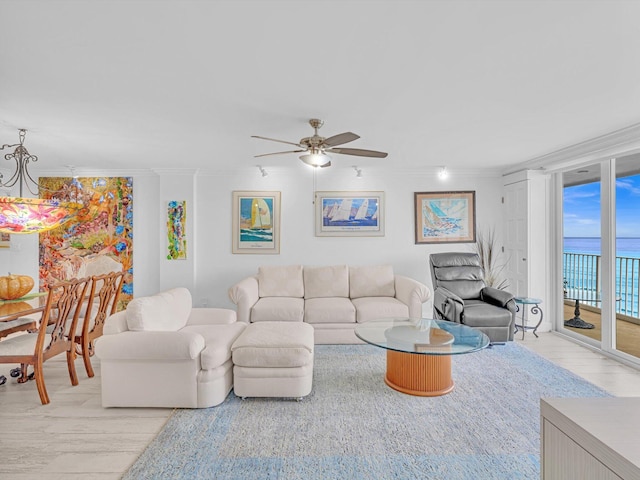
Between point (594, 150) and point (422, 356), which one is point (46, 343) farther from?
point (594, 150)

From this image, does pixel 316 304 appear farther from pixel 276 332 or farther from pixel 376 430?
pixel 376 430

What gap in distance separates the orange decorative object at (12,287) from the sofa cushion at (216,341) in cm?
142

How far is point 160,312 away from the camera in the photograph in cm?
294

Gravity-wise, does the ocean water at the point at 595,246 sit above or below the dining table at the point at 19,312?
above

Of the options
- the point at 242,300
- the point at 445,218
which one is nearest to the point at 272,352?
the point at 242,300

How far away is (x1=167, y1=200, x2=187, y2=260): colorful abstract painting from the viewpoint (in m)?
5.27

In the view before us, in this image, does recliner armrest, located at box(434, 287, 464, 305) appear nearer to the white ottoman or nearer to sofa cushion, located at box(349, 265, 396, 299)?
sofa cushion, located at box(349, 265, 396, 299)

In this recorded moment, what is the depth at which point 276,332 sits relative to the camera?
2.99m

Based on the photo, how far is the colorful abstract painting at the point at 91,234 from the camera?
5.34 meters

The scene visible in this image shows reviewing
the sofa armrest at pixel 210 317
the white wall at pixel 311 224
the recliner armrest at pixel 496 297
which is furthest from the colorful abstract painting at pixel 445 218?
the sofa armrest at pixel 210 317

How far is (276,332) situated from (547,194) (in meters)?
4.29

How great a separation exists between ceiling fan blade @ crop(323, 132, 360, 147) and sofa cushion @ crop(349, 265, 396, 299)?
246 cm

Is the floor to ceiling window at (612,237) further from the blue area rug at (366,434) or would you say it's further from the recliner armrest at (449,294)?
the recliner armrest at (449,294)

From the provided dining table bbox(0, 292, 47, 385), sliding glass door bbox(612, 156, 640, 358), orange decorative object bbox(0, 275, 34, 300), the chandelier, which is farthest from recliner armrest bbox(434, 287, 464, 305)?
orange decorative object bbox(0, 275, 34, 300)
